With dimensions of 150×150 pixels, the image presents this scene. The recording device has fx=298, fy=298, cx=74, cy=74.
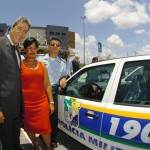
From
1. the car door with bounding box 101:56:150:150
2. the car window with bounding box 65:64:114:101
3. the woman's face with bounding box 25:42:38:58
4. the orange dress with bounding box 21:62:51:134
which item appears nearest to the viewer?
the car door with bounding box 101:56:150:150

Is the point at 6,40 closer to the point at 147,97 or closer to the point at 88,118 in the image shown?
the point at 88,118

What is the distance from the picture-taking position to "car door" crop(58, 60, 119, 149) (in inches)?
142

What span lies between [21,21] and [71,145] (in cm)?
247

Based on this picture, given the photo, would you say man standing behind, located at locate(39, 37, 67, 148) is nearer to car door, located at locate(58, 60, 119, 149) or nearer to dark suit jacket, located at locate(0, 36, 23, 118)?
car door, located at locate(58, 60, 119, 149)

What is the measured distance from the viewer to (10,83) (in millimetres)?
3359

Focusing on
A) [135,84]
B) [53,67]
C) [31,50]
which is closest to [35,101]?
[31,50]

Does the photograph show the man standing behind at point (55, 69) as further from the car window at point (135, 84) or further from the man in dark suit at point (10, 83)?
the car window at point (135, 84)

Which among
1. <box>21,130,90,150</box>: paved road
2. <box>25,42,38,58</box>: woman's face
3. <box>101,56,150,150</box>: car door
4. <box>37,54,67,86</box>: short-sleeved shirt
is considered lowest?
<box>21,130,90,150</box>: paved road

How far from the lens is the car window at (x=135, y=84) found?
3207 mm

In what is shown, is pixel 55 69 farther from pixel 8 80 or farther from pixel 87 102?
pixel 8 80

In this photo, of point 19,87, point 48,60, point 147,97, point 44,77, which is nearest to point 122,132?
point 147,97

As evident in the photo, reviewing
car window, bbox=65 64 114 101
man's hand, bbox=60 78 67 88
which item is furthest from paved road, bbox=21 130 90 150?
man's hand, bbox=60 78 67 88

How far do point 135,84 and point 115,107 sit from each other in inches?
14.0

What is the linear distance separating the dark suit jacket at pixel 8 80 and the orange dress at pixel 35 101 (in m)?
0.54
